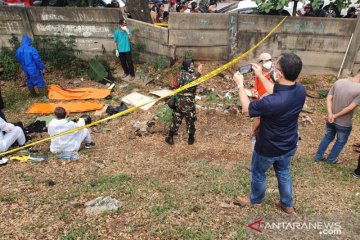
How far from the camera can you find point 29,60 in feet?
25.4

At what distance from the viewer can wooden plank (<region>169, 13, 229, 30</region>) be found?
8.05 meters

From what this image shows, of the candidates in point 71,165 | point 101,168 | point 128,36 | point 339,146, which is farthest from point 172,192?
point 128,36

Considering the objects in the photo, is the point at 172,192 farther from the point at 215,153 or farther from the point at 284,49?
the point at 284,49

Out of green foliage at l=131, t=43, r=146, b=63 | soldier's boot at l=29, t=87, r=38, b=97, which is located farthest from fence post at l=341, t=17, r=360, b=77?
soldier's boot at l=29, t=87, r=38, b=97

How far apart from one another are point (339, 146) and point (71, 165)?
4306mm

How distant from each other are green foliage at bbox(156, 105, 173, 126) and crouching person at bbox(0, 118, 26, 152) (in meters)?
2.77

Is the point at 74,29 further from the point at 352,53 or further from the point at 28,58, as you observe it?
the point at 352,53

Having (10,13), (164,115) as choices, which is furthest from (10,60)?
(164,115)

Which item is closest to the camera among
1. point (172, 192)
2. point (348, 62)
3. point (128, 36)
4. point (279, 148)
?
point (279, 148)

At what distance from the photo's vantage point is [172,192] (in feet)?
13.5

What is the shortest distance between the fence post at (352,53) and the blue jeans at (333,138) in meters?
3.97

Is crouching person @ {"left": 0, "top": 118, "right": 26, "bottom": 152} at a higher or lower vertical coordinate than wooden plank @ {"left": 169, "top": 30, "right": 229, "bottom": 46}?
lower

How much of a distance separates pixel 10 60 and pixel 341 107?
9140 millimetres

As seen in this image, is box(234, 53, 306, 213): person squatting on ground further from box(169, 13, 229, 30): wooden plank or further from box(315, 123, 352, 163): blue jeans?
box(169, 13, 229, 30): wooden plank
